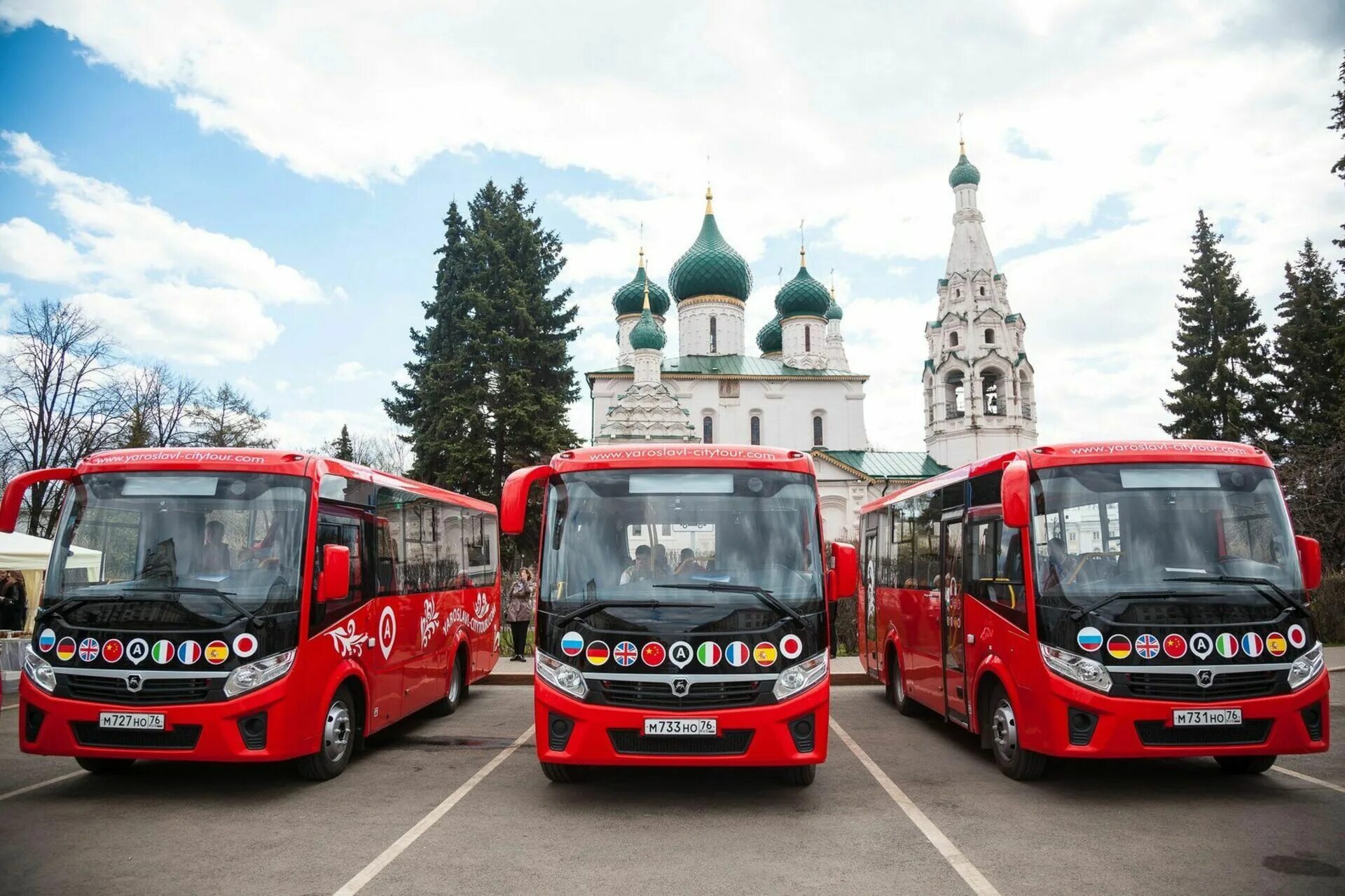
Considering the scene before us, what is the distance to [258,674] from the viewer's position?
731cm

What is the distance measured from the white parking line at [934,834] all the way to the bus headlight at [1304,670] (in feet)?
9.76

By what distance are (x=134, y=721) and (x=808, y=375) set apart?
51.5 metres

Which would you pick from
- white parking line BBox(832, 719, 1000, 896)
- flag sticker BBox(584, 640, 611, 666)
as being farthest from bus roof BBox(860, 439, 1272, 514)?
flag sticker BBox(584, 640, 611, 666)

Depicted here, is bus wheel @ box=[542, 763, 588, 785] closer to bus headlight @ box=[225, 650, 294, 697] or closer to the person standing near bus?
bus headlight @ box=[225, 650, 294, 697]

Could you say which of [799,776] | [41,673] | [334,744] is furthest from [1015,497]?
[41,673]

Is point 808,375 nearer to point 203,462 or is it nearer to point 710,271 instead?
point 710,271

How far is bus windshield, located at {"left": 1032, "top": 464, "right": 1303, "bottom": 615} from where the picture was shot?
7.28 meters

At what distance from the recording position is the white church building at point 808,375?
165 feet

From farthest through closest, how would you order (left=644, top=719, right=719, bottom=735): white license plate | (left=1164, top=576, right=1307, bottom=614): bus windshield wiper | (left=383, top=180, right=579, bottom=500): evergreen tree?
(left=383, top=180, right=579, bottom=500): evergreen tree
(left=1164, top=576, right=1307, bottom=614): bus windshield wiper
(left=644, top=719, right=719, bottom=735): white license plate

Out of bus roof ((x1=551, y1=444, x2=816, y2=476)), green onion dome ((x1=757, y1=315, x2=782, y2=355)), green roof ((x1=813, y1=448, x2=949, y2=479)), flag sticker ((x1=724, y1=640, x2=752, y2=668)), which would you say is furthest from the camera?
green onion dome ((x1=757, y1=315, x2=782, y2=355))

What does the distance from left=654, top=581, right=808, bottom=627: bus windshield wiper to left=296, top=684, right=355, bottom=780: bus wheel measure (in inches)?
132

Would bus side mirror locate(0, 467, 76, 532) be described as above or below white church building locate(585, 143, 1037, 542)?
below

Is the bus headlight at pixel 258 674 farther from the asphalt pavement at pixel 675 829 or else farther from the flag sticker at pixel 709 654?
the flag sticker at pixel 709 654

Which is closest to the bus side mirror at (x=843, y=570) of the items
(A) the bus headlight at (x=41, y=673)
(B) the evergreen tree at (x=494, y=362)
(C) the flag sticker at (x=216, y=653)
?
(C) the flag sticker at (x=216, y=653)
